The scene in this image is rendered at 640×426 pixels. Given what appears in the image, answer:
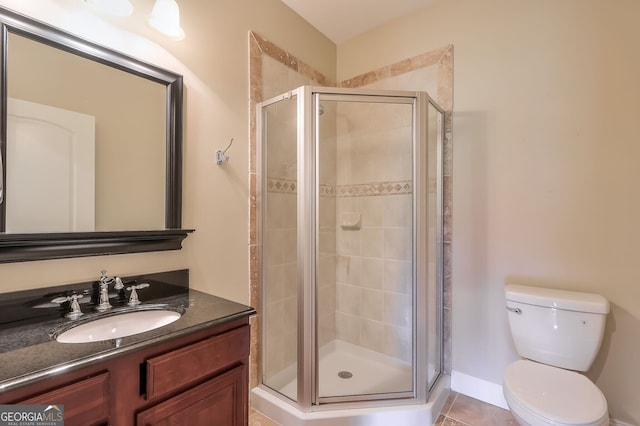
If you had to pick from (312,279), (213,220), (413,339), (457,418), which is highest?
(213,220)

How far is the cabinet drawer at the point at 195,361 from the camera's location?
91 cm

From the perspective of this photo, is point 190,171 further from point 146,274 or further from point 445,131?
point 445,131

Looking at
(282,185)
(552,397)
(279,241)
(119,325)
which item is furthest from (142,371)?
(552,397)

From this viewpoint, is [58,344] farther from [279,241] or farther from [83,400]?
[279,241]

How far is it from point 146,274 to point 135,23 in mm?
1136

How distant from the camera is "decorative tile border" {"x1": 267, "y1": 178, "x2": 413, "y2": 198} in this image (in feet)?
6.03

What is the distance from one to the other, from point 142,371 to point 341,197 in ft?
5.33

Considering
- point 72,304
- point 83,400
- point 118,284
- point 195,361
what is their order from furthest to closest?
point 118,284 → point 72,304 → point 195,361 → point 83,400

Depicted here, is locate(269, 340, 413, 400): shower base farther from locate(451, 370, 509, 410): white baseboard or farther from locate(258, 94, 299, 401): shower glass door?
locate(451, 370, 509, 410): white baseboard

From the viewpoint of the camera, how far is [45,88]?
1139mm

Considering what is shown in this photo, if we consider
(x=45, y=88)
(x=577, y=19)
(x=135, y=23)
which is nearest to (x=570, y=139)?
(x=577, y=19)

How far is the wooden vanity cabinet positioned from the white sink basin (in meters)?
0.20

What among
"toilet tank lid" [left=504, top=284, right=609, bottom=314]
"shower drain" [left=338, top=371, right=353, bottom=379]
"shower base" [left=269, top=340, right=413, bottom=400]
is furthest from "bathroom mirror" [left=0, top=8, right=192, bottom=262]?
"toilet tank lid" [left=504, top=284, right=609, bottom=314]

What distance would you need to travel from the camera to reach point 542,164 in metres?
1.73
